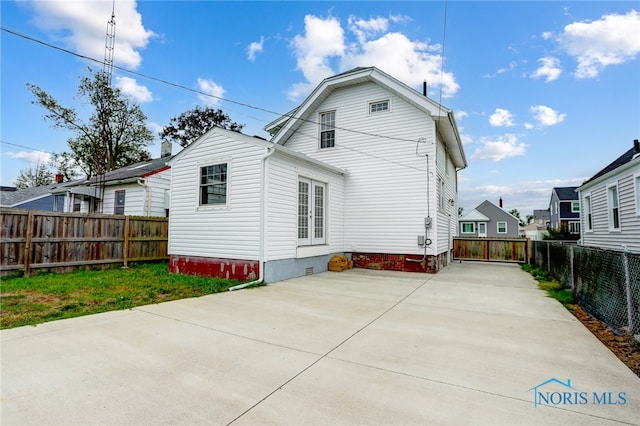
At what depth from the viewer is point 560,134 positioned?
538 inches

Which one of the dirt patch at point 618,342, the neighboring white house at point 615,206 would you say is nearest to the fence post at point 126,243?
the dirt patch at point 618,342

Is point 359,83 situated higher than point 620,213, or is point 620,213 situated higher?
point 359,83

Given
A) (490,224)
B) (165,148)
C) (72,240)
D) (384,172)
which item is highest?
(165,148)

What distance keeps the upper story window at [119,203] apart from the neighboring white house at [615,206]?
18936 mm

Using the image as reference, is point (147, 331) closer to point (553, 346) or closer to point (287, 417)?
point (287, 417)

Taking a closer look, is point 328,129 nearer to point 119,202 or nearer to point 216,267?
point 216,267

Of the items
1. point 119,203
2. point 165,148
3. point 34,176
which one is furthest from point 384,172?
point 34,176

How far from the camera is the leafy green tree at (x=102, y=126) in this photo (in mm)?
20281

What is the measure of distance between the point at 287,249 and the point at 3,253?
695cm

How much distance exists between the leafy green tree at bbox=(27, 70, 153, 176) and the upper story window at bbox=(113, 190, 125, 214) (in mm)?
10093

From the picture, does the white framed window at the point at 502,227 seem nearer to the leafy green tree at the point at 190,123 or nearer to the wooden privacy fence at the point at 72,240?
the leafy green tree at the point at 190,123

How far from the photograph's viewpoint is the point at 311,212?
29.5ft

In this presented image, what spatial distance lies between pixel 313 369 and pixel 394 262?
759 cm

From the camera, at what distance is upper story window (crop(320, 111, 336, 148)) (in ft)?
37.0
